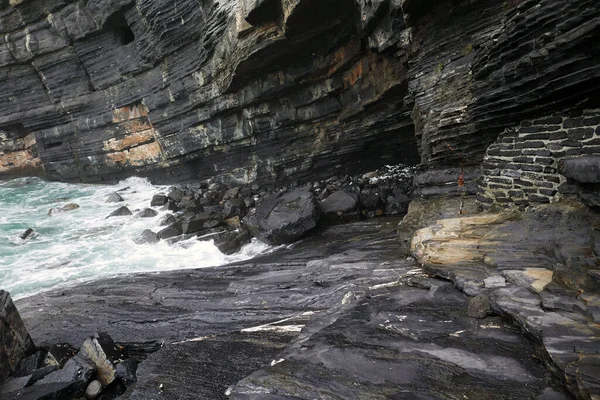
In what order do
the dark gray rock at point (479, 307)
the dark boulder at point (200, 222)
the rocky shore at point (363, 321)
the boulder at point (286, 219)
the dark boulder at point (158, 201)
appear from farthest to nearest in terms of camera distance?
the dark boulder at point (158, 201) < the dark boulder at point (200, 222) < the boulder at point (286, 219) < the dark gray rock at point (479, 307) < the rocky shore at point (363, 321)

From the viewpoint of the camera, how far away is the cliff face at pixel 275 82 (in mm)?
6297

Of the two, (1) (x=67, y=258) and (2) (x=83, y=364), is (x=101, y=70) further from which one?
(2) (x=83, y=364)

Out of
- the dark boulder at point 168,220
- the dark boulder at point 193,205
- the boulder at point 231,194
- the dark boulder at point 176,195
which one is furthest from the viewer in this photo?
the dark boulder at point 176,195

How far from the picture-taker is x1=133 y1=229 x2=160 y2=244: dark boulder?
45.1 ft

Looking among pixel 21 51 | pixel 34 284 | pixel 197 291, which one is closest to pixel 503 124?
pixel 197 291

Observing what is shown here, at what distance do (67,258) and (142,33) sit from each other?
1311 cm

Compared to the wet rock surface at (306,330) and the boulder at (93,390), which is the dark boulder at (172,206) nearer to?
the wet rock surface at (306,330)

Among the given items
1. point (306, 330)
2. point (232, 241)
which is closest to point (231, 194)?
point (232, 241)

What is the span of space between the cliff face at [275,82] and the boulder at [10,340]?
10.1 m

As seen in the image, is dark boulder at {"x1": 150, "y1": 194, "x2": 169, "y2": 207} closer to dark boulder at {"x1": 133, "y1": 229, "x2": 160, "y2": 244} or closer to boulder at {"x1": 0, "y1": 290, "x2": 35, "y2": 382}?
dark boulder at {"x1": 133, "y1": 229, "x2": 160, "y2": 244}

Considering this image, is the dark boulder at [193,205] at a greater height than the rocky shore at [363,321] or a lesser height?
greater

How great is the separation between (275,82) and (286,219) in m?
7.41

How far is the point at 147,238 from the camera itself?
1380 cm

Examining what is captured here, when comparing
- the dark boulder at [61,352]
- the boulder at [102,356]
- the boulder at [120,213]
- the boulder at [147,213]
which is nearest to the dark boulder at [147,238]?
the boulder at [147,213]
